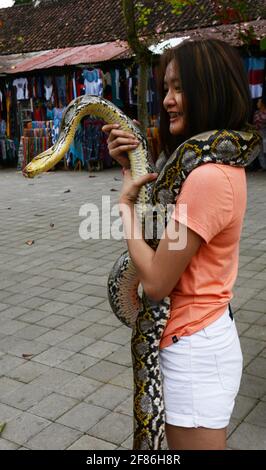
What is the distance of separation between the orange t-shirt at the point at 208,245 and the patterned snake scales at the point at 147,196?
5 centimetres

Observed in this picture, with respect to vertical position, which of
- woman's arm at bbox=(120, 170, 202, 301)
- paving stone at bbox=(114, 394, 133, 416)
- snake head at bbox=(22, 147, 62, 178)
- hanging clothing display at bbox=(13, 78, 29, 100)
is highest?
hanging clothing display at bbox=(13, 78, 29, 100)

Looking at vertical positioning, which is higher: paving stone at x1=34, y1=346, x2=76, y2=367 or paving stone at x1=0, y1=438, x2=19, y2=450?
paving stone at x1=0, y1=438, x2=19, y2=450

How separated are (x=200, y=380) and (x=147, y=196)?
70 centimetres

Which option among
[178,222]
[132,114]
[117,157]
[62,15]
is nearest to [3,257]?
[117,157]

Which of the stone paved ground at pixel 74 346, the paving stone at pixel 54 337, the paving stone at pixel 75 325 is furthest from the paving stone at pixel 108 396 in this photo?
the paving stone at pixel 75 325

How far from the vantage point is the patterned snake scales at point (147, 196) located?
1.66 m

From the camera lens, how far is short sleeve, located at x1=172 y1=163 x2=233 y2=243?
1.56 m

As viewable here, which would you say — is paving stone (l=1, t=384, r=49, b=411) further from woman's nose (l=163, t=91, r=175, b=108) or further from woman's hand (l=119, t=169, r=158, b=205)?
woman's nose (l=163, t=91, r=175, b=108)

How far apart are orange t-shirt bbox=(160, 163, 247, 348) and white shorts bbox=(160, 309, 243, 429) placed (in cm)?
4

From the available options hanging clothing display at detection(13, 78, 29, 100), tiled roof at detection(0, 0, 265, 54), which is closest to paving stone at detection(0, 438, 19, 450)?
tiled roof at detection(0, 0, 265, 54)

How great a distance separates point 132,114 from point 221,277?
1402 cm

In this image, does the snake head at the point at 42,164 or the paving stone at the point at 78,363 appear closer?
the snake head at the point at 42,164

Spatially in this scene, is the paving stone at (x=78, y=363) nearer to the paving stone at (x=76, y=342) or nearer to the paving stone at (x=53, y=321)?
the paving stone at (x=76, y=342)

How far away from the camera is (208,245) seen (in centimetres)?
169
